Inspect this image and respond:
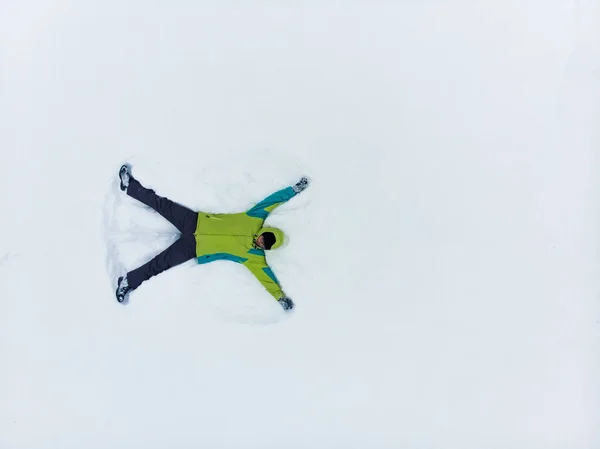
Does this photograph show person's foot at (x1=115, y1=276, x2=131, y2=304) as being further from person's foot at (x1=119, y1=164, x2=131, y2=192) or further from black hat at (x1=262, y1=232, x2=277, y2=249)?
black hat at (x1=262, y1=232, x2=277, y2=249)

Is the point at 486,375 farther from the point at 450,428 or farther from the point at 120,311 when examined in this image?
the point at 120,311

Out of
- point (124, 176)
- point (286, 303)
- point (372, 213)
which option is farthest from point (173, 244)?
point (372, 213)

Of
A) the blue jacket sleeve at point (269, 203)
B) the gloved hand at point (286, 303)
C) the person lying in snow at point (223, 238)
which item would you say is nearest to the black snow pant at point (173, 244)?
the person lying in snow at point (223, 238)

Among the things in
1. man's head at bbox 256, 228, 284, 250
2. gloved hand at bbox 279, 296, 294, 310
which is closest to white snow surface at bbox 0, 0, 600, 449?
gloved hand at bbox 279, 296, 294, 310

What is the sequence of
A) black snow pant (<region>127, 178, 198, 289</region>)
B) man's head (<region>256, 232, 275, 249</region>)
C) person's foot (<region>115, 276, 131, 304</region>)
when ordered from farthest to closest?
person's foot (<region>115, 276, 131, 304</region>)
black snow pant (<region>127, 178, 198, 289</region>)
man's head (<region>256, 232, 275, 249</region>)

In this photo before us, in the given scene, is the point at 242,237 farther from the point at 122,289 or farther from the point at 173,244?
the point at 122,289

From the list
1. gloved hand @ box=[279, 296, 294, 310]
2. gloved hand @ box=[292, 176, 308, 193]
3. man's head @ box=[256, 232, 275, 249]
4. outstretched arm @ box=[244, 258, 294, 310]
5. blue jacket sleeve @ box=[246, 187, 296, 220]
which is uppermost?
gloved hand @ box=[292, 176, 308, 193]
